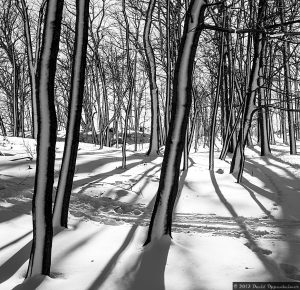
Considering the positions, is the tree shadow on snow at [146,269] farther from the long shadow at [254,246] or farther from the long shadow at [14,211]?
the long shadow at [14,211]

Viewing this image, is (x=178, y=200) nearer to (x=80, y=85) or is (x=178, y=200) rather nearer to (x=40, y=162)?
(x=80, y=85)

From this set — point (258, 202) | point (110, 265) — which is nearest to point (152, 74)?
point (258, 202)

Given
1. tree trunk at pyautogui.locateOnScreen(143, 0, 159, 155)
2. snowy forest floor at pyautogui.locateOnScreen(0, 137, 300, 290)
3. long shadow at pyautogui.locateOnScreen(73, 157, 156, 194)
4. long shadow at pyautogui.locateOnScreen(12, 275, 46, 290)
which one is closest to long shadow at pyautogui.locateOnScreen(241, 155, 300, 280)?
snowy forest floor at pyautogui.locateOnScreen(0, 137, 300, 290)

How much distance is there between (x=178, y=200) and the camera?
9234 millimetres

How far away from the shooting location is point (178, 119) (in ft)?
18.1

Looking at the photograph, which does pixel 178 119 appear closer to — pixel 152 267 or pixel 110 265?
pixel 152 267

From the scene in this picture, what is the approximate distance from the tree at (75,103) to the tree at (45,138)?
4.84 feet

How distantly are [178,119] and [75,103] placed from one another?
1614mm

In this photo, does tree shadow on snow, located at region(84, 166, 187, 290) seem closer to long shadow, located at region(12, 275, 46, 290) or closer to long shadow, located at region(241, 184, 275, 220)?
long shadow, located at region(12, 275, 46, 290)

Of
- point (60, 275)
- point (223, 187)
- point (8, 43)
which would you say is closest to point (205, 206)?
point (223, 187)

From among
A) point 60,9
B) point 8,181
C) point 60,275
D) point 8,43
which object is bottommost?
point 60,275

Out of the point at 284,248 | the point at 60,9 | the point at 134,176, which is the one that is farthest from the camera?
the point at 134,176

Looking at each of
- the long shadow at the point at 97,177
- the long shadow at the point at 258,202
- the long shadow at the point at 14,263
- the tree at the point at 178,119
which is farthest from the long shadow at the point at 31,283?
the long shadow at the point at 258,202

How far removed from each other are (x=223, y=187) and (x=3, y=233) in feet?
20.6
